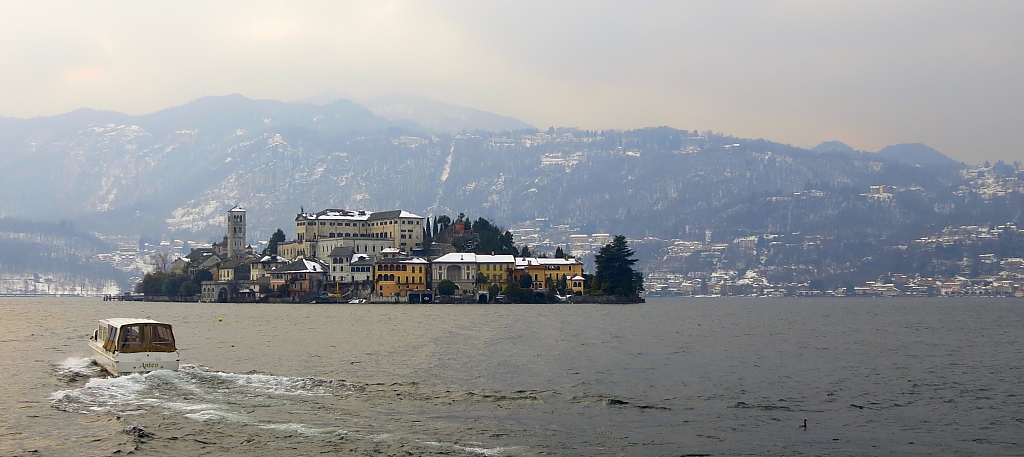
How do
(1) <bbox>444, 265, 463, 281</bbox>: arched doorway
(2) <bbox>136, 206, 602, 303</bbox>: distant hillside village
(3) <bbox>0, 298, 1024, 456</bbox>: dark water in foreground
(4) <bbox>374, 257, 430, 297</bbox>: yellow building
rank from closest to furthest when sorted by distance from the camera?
(3) <bbox>0, 298, 1024, 456</bbox>: dark water in foreground
(2) <bbox>136, 206, 602, 303</bbox>: distant hillside village
(1) <bbox>444, 265, 463, 281</bbox>: arched doorway
(4) <bbox>374, 257, 430, 297</bbox>: yellow building

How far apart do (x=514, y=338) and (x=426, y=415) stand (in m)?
38.1

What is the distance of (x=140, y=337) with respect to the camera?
37969mm

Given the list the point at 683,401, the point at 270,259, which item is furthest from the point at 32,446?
the point at 270,259

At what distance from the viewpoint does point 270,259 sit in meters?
188

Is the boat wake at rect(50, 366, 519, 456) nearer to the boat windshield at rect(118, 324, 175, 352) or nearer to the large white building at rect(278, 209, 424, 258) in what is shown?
the boat windshield at rect(118, 324, 175, 352)

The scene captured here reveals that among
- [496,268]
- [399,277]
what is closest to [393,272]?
[399,277]

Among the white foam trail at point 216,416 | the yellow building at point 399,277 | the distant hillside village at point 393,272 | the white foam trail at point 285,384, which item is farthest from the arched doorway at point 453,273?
the white foam trail at point 216,416

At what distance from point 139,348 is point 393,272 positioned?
424 ft

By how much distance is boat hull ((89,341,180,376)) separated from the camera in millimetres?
37375

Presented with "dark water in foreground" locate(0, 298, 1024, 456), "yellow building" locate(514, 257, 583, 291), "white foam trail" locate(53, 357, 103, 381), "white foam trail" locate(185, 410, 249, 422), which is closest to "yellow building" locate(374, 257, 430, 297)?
"yellow building" locate(514, 257, 583, 291)

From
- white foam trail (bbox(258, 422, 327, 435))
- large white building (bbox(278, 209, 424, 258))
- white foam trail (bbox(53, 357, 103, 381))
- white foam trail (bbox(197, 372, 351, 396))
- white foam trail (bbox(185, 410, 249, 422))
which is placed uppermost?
large white building (bbox(278, 209, 424, 258))

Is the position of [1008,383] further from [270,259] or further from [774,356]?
[270,259]

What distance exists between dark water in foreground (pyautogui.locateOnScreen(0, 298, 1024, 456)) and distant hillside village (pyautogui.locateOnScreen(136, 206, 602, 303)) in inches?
4024

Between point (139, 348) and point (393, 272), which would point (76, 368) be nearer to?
point (139, 348)
